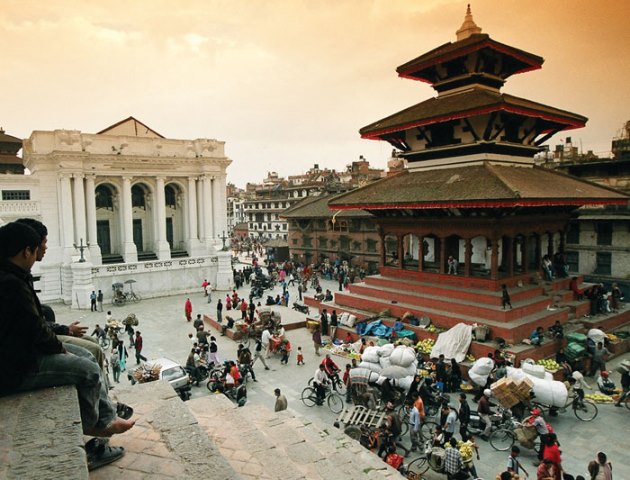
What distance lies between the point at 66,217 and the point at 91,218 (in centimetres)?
187

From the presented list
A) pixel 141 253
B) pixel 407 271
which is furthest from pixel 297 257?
pixel 407 271

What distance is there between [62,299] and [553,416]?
112 ft

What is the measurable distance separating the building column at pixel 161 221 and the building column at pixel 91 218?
501cm

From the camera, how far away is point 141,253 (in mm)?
40125

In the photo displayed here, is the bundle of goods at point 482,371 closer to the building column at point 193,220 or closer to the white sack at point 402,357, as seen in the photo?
the white sack at point 402,357

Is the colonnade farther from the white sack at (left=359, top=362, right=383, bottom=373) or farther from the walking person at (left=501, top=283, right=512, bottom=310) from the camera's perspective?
the walking person at (left=501, top=283, right=512, bottom=310)

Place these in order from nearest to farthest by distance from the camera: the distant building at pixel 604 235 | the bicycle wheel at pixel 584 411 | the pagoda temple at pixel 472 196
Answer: the bicycle wheel at pixel 584 411, the pagoda temple at pixel 472 196, the distant building at pixel 604 235

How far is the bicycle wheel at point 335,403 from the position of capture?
531 inches

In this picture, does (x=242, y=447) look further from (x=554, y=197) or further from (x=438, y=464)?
(x=554, y=197)

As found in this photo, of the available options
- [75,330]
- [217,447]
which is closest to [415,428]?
[217,447]

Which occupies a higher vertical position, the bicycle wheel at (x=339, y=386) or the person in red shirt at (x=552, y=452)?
the person in red shirt at (x=552, y=452)

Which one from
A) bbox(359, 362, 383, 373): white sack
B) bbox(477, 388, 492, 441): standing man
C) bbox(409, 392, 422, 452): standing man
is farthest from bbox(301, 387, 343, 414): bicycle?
bbox(477, 388, 492, 441): standing man

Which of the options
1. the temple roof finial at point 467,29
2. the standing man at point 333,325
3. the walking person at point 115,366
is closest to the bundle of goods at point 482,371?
the standing man at point 333,325

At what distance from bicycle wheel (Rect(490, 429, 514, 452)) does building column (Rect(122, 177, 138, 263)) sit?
32.9 m
